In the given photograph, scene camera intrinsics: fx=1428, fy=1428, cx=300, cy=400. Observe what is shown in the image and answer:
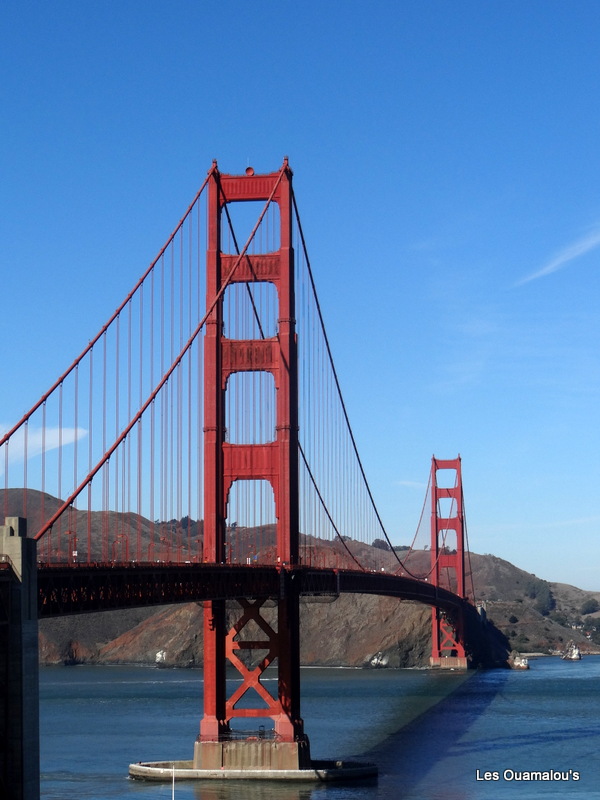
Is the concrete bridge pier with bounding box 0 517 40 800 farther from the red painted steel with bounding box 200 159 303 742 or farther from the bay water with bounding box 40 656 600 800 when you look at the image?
the red painted steel with bounding box 200 159 303 742

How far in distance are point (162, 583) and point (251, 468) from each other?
10.8 metres

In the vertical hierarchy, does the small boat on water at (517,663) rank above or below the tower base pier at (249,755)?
above

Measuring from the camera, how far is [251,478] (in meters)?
48.1

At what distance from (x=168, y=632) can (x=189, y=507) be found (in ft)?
356

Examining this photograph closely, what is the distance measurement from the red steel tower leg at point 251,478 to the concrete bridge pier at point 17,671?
19.4m

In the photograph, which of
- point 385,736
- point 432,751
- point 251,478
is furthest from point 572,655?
point 251,478

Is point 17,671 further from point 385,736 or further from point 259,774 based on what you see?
point 385,736

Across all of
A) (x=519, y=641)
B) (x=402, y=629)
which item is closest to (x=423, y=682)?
(x=402, y=629)

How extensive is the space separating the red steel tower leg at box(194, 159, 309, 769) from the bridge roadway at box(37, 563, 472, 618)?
127 centimetres

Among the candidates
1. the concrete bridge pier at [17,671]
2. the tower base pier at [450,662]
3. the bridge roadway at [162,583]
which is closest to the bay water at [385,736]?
the bridge roadway at [162,583]

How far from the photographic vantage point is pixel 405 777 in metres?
47.5

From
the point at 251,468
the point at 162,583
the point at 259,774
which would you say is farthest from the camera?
the point at 251,468

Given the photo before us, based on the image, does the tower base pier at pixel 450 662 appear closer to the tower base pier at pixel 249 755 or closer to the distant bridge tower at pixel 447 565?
the distant bridge tower at pixel 447 565

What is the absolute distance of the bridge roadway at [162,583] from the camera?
30406mm
